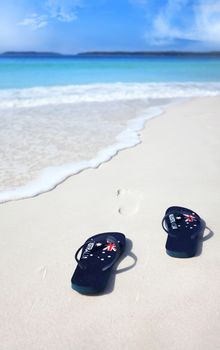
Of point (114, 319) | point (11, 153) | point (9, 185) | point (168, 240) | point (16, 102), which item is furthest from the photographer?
point (16, 102)

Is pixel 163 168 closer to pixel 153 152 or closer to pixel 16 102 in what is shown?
pixel 153 152

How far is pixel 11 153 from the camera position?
3.91m

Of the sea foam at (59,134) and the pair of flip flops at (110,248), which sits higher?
the pair of flip flops at (110,248)

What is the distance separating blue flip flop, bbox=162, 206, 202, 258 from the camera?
2.05 metres

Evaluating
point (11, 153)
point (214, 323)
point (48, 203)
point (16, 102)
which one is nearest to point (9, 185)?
point (48, 203)

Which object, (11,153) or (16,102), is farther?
(16,102)

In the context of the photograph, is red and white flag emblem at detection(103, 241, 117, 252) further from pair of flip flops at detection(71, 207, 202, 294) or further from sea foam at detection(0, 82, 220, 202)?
sea foam at detection(0, 82, 220, 202)

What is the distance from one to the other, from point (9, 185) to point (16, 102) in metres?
5.31

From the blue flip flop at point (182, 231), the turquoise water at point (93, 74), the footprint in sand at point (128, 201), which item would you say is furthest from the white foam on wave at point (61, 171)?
the turquoise water at point (93, 74)

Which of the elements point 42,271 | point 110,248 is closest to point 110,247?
point 110,248

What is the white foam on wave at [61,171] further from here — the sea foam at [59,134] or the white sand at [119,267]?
the white sand at [119,267]

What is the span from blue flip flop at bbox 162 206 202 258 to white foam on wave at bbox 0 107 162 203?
1167 mm

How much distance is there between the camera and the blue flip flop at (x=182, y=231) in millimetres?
2047

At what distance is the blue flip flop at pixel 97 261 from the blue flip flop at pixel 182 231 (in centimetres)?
32
